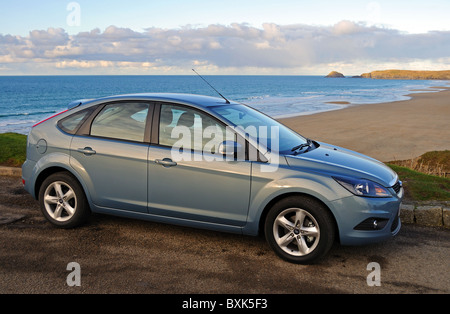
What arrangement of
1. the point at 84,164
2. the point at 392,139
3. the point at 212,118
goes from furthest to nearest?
the point at 392,139 < the point at 84,164 < the point at 212,118

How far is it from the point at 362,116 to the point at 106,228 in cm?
2908

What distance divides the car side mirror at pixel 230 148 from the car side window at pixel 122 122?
3.22 ft

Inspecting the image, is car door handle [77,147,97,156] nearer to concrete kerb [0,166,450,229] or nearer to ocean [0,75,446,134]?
concrete kerb [0,166,450,229]

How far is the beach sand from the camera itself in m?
17.9

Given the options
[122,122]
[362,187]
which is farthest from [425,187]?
[122,122]

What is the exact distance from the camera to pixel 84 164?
5.08m

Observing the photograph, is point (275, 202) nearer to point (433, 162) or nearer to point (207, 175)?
point (207, 175)

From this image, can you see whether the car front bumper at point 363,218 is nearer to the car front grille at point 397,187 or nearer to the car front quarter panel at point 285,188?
the car front quarter panel at point 285,188

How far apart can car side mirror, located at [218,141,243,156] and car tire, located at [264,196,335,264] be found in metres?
0.68

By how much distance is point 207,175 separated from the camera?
4547 millimetres

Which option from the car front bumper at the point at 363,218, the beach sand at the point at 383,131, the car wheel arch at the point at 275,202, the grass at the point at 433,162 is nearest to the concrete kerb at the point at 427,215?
the car front bumper at the point at 363,218

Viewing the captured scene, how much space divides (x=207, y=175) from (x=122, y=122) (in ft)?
4.20
